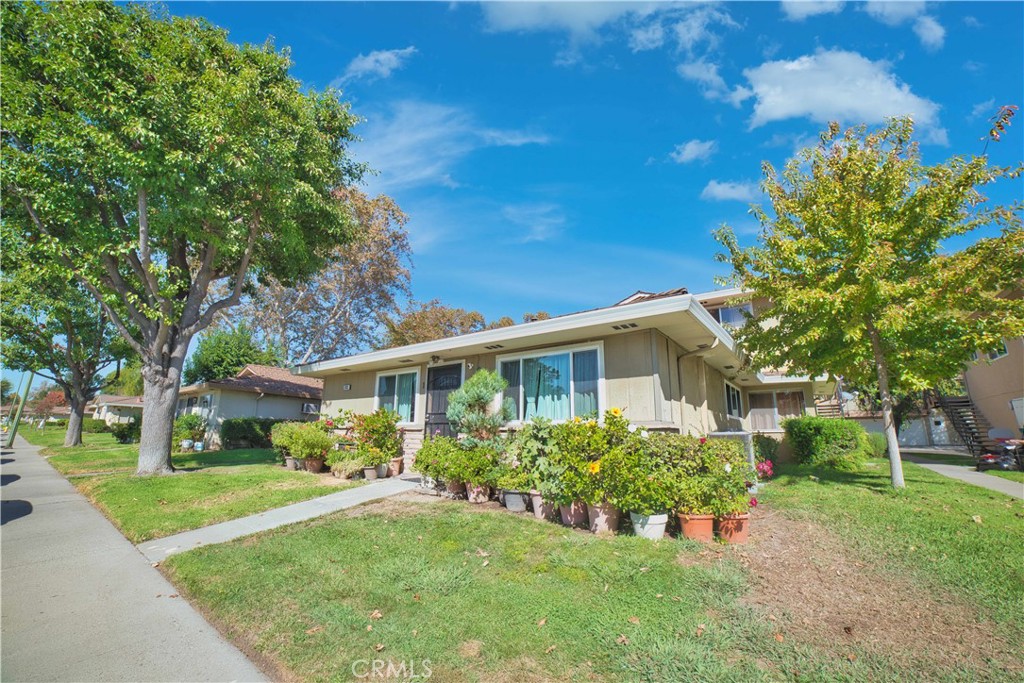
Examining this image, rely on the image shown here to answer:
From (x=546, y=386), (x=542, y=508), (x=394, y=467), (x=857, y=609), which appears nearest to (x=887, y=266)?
(x=546, y=386)

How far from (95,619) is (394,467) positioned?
6.90m

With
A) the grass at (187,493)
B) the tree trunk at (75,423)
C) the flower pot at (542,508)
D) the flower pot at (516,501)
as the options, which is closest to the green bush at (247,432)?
the grass at (187,493)

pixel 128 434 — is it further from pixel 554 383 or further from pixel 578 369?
pixel 578 369

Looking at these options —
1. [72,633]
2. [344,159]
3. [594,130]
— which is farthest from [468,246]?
[72,633]

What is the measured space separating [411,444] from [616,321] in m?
6.23

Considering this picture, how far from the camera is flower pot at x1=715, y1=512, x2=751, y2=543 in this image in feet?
17.5

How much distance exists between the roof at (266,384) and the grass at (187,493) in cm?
898

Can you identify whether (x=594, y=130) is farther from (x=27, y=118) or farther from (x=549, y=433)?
(x=27, y=118)

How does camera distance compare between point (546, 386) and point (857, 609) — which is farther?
point (546, 386)

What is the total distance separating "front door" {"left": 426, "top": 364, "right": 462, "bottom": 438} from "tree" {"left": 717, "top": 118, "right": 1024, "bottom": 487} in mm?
6928

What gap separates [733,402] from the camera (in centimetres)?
1725

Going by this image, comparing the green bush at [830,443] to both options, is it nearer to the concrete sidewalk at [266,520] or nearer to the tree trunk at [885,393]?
the tree trunk at [885,393]

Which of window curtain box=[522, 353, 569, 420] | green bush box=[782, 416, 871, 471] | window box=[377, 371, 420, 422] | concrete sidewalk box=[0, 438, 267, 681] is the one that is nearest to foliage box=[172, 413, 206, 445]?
window box=[377, 371, 420, 422]

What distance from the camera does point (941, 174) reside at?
27.8 feet
